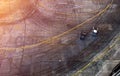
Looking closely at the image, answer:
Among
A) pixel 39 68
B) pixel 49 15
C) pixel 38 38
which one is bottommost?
pixel 39 68

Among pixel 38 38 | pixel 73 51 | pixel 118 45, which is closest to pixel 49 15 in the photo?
pixel 38 38

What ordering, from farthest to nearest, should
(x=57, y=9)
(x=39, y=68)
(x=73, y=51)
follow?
(x=57, y=9)
(x=73, y=51)
(x=39, y=68)

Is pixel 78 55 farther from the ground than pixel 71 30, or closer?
closer

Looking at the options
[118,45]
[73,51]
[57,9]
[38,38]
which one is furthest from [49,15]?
[118,45]

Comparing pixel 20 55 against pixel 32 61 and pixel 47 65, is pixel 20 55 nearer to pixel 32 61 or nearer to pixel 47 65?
pixel 32 61

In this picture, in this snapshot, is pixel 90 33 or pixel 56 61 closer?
pixel 56 61

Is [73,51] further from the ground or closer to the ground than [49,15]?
closer to the ground

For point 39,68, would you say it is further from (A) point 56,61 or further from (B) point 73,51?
(B) point 73,51

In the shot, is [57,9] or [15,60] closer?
[15,60]

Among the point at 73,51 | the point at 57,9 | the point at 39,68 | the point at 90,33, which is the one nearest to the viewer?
the point at 39,68
